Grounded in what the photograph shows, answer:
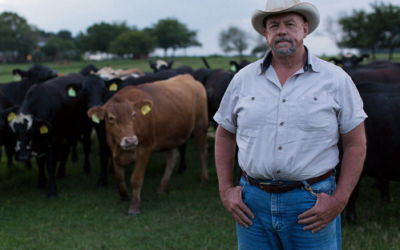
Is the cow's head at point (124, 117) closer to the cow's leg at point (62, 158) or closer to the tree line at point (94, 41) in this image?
the cow's leg at point (62, 158)

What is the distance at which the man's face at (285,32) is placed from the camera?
199 cm

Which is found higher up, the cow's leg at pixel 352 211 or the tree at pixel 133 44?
the tree at pixel 133 44

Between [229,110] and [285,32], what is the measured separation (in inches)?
22.6

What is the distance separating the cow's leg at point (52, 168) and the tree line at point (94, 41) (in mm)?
59147

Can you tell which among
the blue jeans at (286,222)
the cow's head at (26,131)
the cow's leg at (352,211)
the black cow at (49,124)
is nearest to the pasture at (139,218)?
the cow's leg at (352,211)

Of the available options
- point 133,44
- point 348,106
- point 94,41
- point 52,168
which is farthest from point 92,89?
point 94,41

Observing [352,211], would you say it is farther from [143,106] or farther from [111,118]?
[111,118]

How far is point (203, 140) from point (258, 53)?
1958 inches

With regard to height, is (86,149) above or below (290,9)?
below

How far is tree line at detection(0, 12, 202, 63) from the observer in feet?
221

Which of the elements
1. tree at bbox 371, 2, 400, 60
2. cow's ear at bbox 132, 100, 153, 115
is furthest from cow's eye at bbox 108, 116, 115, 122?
tree at bbox 371, 2, 400, 60

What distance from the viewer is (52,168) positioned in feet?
21.2

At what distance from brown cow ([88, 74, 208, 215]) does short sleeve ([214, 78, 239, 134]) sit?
9.64 feet

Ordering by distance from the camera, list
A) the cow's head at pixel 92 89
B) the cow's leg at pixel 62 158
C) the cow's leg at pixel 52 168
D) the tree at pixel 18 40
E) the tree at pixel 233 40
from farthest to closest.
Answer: the tree at pixel 18 40 < the tree at pixel 233 40 < the cow's leg at pixel 62 158 < the cow's head at pixel 92 89 < the cow's leg at pixel 52 168
